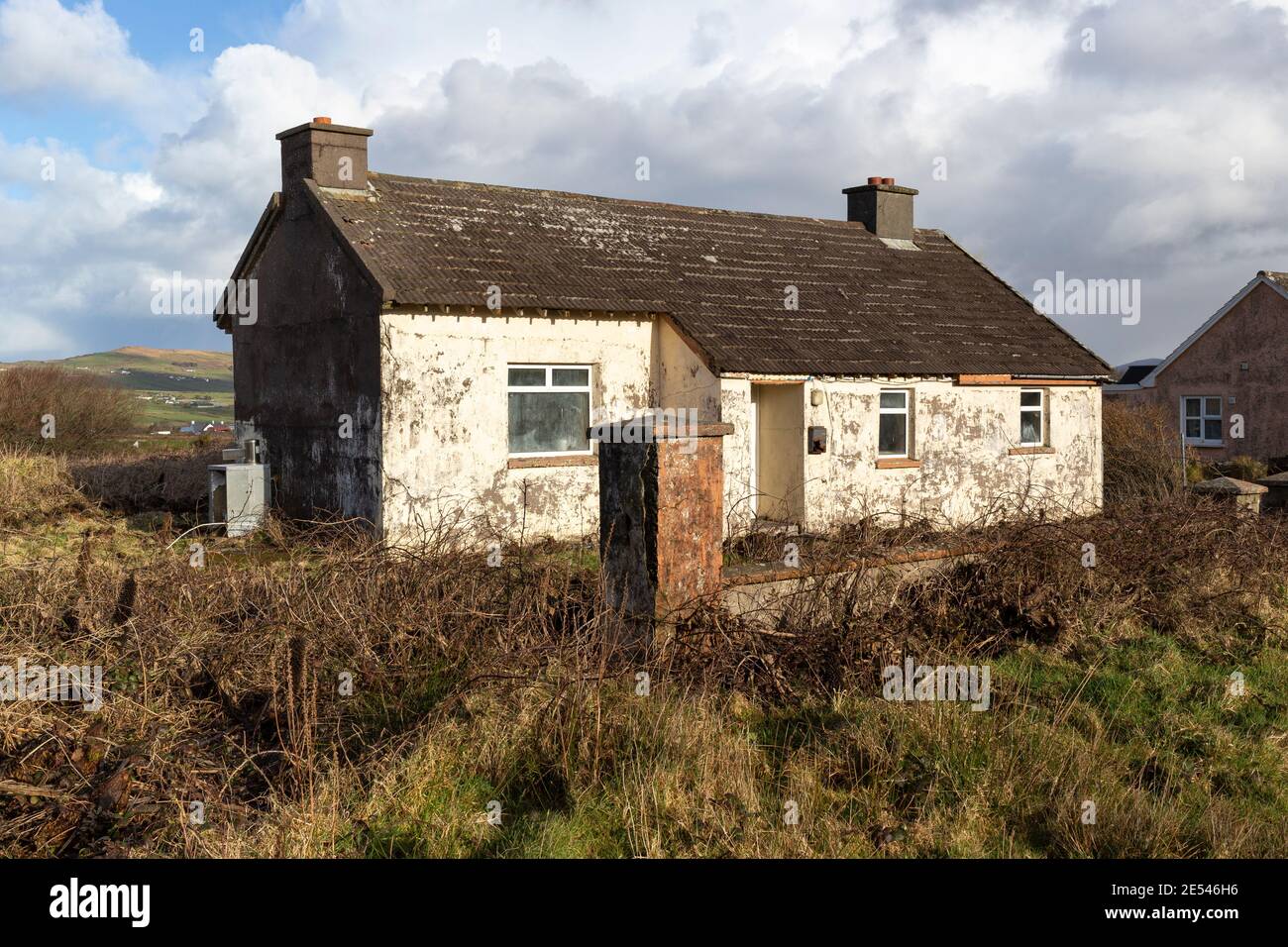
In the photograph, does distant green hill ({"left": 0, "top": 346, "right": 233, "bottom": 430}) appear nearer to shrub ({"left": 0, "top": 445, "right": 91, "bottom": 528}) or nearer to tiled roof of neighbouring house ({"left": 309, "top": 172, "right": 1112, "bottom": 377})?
shrub ({"left": 0, "top": 445, "right": 91, "bottom": 528})

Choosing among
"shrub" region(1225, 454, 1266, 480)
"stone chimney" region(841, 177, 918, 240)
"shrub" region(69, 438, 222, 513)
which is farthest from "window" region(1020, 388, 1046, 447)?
"shrub" region(69, 438, 222, 513)

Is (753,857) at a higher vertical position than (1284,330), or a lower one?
lower

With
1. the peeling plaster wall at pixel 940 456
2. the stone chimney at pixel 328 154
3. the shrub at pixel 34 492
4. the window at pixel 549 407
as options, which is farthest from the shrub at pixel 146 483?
the peeling plaster wall at pixel 940 456

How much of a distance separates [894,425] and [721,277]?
12.5 ft

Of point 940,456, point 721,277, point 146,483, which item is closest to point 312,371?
point 146,483

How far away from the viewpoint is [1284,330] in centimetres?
3041

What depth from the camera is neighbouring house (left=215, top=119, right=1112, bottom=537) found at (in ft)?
47.4

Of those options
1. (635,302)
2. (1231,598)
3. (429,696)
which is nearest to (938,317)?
(635,302)

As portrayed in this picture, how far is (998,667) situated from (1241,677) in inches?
75.8

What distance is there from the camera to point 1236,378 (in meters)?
31.9

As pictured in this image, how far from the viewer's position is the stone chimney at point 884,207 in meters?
22.4

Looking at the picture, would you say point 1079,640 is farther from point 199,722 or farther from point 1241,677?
point 199,722

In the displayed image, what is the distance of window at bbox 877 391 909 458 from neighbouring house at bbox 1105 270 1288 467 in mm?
17119
